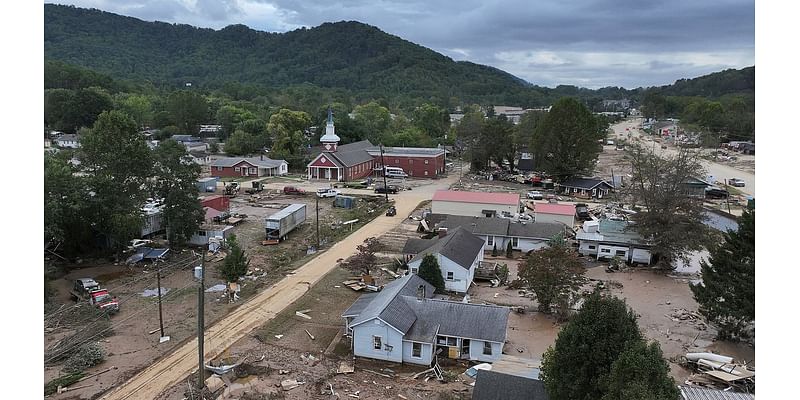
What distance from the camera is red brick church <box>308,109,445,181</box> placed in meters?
52.6

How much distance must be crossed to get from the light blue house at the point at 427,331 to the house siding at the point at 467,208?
17.3 m

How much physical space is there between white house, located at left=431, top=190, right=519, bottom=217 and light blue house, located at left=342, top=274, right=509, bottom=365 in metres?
17.3

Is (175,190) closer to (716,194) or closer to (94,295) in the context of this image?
(94,295)

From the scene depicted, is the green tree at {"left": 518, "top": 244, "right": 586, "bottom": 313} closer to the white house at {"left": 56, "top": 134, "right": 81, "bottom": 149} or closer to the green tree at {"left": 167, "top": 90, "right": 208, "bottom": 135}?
the white house at {"left": 56, "top": 134, "right": 81, "bottom": 149}

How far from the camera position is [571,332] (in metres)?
11.8

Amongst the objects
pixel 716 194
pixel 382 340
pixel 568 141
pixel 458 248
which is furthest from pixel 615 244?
pixel 716 194

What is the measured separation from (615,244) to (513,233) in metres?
5.02

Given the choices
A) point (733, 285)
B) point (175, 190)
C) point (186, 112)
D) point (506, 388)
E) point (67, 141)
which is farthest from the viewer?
point (186, 112)

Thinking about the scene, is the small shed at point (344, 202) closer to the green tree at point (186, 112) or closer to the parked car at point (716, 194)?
the parked car at point (716, 194)

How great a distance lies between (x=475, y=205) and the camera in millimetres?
34250

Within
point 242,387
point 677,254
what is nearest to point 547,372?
point 242,387

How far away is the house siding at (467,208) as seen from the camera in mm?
34062

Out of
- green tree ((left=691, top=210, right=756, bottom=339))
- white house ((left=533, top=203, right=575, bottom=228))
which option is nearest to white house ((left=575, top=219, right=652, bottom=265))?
white house ((left=533, top=203, right=575, bottom=228))

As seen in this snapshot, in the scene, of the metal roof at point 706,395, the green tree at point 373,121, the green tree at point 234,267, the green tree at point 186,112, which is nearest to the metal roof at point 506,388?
the metal roof at point 706,395
